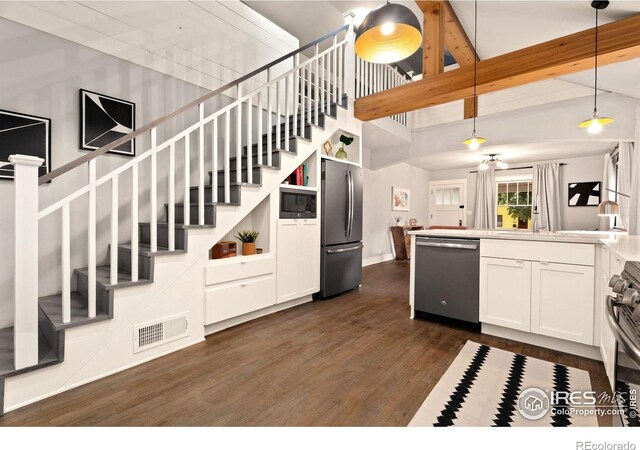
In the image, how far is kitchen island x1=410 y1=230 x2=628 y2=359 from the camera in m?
2.27

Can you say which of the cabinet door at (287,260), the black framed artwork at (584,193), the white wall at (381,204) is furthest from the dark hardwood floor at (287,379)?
the black framed artwork at (584,193)

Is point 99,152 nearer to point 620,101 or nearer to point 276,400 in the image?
point 276,400

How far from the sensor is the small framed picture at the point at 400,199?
307 inches

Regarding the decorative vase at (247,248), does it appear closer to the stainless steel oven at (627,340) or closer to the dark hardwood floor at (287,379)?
the dark hardwood floor at (287,379)

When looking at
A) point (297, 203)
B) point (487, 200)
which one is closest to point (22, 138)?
point (297, 203)

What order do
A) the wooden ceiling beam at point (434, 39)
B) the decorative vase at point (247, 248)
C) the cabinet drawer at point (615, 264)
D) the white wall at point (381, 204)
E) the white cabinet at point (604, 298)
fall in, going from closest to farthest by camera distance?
the cabinet drawer at point (615, 264) < the white cabinet at point (604, 298) < the decorative vase at point (247, 248) < the wooden ceiling beam at point (434, 39) < the white wall at point (381, 204)

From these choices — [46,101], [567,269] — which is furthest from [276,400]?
[46,101]

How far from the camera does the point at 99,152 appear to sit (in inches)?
77.8

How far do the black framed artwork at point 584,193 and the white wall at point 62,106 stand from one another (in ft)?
29.1

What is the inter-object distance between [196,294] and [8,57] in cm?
229

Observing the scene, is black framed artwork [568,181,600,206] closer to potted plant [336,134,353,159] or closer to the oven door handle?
potted plant [336,134,353,159]

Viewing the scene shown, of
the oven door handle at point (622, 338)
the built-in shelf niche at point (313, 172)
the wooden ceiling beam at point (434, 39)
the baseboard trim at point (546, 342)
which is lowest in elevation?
the baseboard trim at point (546, 342)

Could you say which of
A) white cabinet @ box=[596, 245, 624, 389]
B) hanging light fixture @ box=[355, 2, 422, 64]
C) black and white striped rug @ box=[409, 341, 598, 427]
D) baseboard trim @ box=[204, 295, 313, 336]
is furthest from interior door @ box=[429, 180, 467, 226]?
hanging light fixture @ box=[355, 2, 422, 64]

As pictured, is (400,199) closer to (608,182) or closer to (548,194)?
(548,194)
